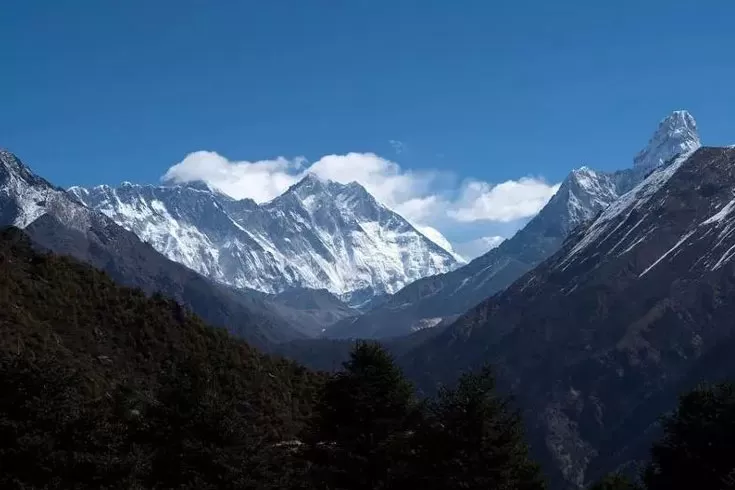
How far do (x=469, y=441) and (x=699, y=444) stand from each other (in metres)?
26.5

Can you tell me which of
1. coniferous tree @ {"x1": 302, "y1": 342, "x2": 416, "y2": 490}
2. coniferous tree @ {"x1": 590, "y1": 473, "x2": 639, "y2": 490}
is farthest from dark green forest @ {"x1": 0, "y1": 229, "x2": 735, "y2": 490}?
coniferous tree @ {"x1": 590, "y1": 473, "x2": 639, "y2": 490}

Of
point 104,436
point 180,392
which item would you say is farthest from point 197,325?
point 104,436

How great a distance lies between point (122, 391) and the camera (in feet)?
150

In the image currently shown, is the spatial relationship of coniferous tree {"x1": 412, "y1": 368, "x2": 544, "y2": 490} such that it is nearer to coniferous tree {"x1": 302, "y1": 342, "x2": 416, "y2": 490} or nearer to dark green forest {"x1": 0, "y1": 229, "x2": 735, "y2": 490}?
dark green forest {"x1": 0, "y1": 229, "x2": 735, "y2": 490}

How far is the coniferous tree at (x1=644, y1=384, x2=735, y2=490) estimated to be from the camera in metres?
56.2

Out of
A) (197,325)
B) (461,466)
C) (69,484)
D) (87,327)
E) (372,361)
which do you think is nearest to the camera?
(69,484)

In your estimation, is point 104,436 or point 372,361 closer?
point 104,436

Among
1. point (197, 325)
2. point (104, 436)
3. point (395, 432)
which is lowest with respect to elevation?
point (395, 432)

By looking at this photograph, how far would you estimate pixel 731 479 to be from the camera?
148ft

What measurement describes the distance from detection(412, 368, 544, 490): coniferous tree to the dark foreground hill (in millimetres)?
7136

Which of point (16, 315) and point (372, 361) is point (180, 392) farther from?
point (16, 315)

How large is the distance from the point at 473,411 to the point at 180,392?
13256 mm

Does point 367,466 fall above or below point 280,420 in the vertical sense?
below

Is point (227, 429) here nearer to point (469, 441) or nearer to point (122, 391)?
point (122, 391)
